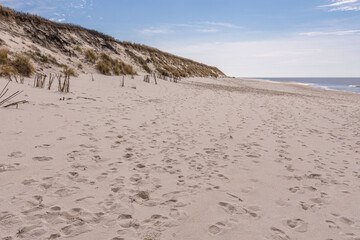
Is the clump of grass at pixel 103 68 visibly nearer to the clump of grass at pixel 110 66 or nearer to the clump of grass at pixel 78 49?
the clump of grass at pixel 110 66

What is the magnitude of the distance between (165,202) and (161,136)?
2.68 metres

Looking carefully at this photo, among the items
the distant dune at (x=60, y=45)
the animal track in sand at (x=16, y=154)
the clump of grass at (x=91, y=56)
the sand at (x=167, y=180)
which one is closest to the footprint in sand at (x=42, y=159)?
the sand at (x=167, y=180)

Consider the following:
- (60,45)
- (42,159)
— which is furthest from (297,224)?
(60,45)

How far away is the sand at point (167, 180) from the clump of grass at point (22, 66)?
626 cm

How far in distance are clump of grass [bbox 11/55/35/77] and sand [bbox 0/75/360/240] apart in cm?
626

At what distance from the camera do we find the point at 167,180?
11.4 ft

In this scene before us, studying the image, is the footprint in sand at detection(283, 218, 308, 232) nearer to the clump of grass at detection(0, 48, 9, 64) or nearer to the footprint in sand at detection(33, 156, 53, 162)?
the footprint in sand at detection(33, 156, 53, 162)

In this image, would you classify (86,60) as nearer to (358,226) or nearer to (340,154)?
(340,154)

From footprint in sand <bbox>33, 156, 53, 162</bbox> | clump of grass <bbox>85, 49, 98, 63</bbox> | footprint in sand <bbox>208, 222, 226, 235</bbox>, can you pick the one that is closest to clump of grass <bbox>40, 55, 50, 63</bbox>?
clump of grass <bbox>85, 49, 98, 63</bbox>

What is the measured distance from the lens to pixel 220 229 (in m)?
2.45

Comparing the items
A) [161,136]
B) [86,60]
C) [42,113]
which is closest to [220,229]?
[161,136]

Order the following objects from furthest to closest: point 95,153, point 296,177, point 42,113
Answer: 1. point 42,113
2. point 95,153
3. point 296,177

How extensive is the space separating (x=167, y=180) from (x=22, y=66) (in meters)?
11.6

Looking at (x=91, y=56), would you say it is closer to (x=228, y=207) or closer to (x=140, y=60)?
(x=140, y=60)
